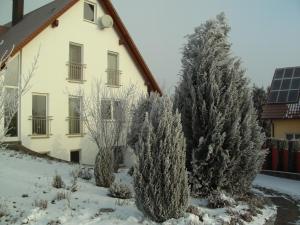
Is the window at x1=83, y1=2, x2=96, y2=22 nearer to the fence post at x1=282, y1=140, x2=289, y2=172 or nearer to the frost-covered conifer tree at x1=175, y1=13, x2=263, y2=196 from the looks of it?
the fence post at x1=282, y1=140, x2=289, y2=172

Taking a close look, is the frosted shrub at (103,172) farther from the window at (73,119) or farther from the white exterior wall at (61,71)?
the window at (73,119)

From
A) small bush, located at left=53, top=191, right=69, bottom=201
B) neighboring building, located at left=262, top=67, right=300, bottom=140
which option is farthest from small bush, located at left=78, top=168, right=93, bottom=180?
neighboring building, located at left=262, top=67, right=300, bottom=140

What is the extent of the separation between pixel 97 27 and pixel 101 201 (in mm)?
15993

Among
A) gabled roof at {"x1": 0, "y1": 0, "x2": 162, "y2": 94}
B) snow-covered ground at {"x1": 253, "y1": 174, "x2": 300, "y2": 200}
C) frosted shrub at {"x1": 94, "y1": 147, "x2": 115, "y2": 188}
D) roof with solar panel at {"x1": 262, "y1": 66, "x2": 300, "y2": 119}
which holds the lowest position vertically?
snow-covered ground at {"x1": 253, "y1": 174, "x2": 300, "y2": 200}

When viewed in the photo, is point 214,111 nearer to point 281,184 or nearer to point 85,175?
point 85,175

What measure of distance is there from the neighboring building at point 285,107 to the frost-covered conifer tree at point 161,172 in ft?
59.1

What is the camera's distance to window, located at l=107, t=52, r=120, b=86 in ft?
75.4

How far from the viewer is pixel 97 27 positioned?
2247 centimetres

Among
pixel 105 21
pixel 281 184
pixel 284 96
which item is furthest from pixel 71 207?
pixel 284 96

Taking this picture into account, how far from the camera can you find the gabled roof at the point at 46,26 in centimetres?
1877

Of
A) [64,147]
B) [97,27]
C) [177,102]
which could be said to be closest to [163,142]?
[177,102]

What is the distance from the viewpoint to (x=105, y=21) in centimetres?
2230

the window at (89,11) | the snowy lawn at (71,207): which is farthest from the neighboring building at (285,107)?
the snowy lawn at (71,207)

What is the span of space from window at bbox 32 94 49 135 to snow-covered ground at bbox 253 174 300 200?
9.79m
